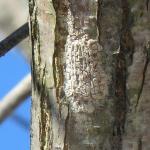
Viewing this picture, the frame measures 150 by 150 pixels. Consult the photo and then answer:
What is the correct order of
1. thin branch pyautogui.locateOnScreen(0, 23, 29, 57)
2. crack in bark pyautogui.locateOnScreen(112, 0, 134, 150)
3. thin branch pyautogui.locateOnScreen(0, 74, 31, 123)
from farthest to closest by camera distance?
thin branch pyautogui.locateOnScreen(0, 74, 31, 123), thin branch pyautogui.locateOnScreen(0, 23, 29, 57), crack in bark pyautogui.locateOnScreen(112, 0, 134, 150)

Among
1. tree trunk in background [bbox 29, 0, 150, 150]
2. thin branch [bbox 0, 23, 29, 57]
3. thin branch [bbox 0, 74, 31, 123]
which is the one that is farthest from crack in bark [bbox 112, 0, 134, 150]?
thin branch [bbox 0, 74, 31, 123]

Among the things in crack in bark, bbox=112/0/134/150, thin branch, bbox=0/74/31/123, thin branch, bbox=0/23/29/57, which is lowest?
crack in bark, bbox=112/0/134/150

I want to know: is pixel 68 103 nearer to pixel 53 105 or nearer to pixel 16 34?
pixel 53 105

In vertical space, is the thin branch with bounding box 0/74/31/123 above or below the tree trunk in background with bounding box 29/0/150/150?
above

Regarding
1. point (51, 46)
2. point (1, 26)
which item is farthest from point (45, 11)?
point (1, 26)

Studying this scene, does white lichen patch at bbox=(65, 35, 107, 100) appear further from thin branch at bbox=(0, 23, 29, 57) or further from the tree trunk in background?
thin branch at bbox=(0, 23, 29, 57)

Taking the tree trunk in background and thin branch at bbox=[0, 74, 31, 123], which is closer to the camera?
the tree trunk in background

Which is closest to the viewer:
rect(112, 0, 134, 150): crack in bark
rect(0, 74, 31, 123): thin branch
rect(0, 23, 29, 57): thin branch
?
rect(112, 0, 134, 150): crack in bark

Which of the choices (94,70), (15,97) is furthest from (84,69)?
(15,97)
